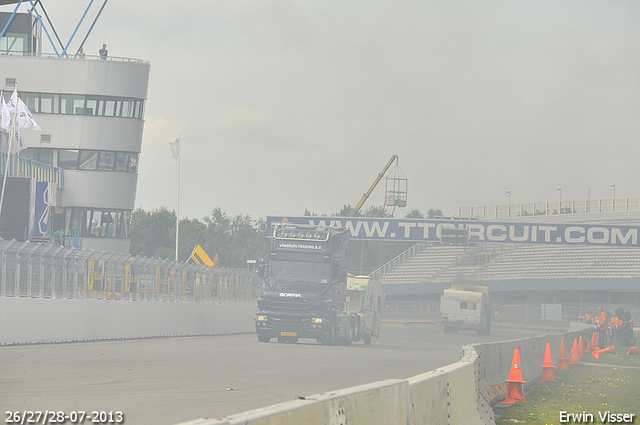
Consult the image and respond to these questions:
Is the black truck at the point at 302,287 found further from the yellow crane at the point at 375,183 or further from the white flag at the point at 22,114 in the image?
the yellow crane at the point at 375,183

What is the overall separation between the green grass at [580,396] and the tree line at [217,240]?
112 m

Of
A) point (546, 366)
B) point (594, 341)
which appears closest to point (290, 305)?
point (594, 341)

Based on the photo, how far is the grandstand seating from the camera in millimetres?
80438

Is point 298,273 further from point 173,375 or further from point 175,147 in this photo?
point 175,147

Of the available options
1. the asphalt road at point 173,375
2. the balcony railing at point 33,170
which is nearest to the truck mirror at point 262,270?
the asphalt road at point 173,375

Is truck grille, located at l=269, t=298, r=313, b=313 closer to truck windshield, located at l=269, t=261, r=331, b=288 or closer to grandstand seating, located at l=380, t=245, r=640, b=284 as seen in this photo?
truck windshield, located at l=269, t=261, r=331, b=288

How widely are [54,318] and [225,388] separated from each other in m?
11.7

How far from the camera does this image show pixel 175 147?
→ 180 ft

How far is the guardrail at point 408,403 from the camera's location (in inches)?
206

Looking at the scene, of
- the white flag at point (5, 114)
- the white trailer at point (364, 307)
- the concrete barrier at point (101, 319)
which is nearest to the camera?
the concrete barrier at point (101, 319)

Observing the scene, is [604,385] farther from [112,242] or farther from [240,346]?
[112,242]

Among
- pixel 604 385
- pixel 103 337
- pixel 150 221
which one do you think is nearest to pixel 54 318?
pixel 103 337

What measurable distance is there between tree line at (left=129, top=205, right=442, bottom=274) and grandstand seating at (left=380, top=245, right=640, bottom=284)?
115ft

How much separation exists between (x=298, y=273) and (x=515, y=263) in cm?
6119
